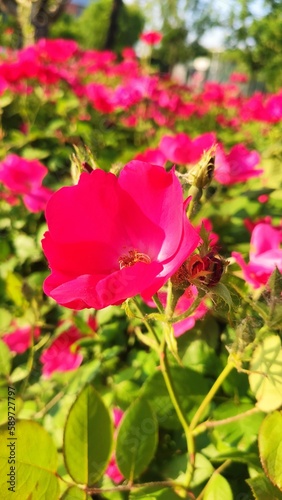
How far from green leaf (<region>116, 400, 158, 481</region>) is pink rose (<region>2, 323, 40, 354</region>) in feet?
1.16

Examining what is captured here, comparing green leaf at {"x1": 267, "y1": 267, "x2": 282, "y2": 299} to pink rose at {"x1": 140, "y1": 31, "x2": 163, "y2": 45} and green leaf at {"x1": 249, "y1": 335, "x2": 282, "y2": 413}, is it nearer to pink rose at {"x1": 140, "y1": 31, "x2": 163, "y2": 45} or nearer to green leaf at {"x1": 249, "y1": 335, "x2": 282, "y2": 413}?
green leaf at {"x1": 249, "y1": 335, "x2": 282, "y2": 413}

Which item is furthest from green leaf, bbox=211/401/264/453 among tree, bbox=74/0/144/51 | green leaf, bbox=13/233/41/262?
tree, bbox=74/0/144/51

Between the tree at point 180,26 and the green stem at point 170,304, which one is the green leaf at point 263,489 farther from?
the tree at point 180,26

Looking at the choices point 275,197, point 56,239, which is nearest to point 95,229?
point 56,239

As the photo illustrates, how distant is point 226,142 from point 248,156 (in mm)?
1337

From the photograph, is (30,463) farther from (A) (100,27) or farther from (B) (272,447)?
(A) (100,27)

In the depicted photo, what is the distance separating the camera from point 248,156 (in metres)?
0.87

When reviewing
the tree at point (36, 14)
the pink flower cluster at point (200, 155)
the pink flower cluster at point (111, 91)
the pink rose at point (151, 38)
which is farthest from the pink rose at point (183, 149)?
the tree at point (36, 14)

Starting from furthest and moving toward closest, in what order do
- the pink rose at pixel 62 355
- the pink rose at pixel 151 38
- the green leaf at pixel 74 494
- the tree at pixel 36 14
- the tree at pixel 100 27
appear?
the tree at pixel 100 27
the tree at pixel 36 14
the pink rose at pixel 151 38
the pink rose at pixel 62 355
the green leaf at pixel 74 494

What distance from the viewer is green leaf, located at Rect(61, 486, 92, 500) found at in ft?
1.49

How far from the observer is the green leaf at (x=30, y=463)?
16.2 inches

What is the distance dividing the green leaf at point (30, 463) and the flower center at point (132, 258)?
0.56ft

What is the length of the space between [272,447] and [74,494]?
0.19 metres

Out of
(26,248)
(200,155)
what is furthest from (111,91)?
(200,155)
